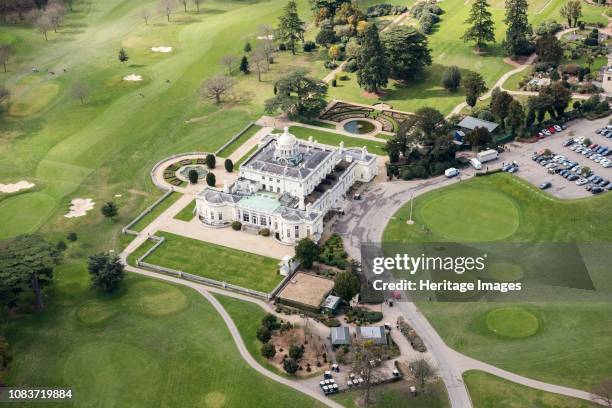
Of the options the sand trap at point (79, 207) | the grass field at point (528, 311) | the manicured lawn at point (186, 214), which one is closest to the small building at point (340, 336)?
the grass field at point (528, 311)

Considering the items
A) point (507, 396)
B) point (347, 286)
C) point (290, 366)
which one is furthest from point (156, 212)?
point (507, 396)

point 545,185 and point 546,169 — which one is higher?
point 545,185

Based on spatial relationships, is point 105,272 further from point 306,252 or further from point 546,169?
point 546,169

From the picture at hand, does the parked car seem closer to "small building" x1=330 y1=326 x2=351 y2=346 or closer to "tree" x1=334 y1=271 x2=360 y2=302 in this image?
"tree" x1=334 y1=271 x2=360 y2=302

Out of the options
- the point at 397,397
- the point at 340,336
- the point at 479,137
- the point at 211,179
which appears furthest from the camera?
the point at 479,137

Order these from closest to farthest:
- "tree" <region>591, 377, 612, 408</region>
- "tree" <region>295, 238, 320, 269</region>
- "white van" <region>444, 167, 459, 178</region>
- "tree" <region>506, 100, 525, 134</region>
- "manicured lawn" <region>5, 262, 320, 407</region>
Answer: "tree" <region>591, 377, 612, 408</region> → "manicured lawn" <region>5, 262, 320, 407</region> → "tree" <region>295, 238, 320, 269</region> → "white van" <region>444, 167, 459, 178</region> → "tree" <region>506, 100, 525, 134</region>

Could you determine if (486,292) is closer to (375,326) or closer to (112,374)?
(375,326)

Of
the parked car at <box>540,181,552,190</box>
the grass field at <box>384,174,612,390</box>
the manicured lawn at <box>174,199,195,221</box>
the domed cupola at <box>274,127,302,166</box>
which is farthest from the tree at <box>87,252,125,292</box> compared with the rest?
the parked car at <box>540,181,552,190</box>
